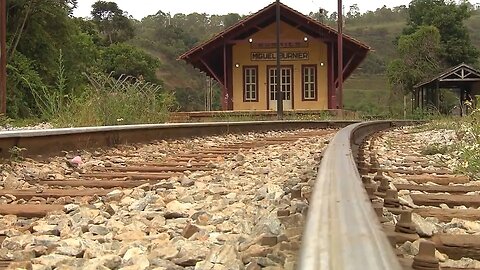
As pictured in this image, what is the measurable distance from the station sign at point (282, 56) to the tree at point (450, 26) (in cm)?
2519

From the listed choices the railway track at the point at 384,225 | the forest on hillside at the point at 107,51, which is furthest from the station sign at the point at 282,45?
the railway track at the point at 384,225

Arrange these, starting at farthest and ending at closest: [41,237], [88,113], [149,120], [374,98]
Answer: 1. [374,98]
2. [149,120]
3. [88,113]
4. [41,237]

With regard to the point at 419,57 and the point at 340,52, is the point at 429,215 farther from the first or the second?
the point at 419,57

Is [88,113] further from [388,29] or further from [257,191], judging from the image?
[388,29]


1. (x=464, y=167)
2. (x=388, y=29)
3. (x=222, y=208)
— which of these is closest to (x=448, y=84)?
(x=464, y=167)

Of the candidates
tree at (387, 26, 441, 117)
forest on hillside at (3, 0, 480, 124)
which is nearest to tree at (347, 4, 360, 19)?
forest on hillside at (3, 0, 480, 124)

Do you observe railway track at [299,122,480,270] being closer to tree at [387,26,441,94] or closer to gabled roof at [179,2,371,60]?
gabled roof at [179,2,371,60]

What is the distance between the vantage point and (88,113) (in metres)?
9.55

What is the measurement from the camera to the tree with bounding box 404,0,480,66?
172 feet

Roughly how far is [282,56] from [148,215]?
27602 millimetres

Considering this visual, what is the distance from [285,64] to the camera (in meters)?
30.3

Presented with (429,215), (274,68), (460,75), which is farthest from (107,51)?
(429,215)

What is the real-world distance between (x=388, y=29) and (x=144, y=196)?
389 ft

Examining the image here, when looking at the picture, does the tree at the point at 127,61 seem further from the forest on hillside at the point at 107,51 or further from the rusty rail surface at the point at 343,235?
the rusty rail surface at the point at 343,235
